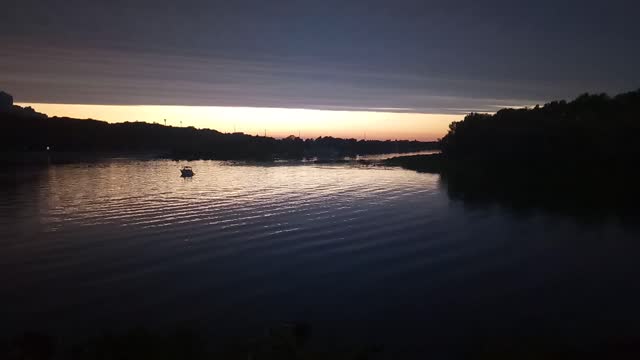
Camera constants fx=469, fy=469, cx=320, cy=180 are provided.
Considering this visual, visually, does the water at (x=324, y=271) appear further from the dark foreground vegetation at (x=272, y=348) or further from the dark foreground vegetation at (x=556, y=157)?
the dark foreground vegetation at (x=556, y=157)

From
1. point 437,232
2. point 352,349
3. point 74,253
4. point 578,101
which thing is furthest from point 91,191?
point 578,101

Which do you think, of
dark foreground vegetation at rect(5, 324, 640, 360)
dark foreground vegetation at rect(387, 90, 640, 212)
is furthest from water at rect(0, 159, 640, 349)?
dark foreground vegetation at rect(387, 90, 640, 212)

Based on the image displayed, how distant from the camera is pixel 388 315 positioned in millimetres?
18141

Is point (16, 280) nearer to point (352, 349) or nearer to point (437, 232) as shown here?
point (352, 349)

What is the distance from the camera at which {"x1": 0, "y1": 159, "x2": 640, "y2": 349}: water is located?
57.0 ft

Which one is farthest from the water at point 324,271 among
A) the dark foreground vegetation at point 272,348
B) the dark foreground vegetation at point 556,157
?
the dark foreground vegetation at point 556,157

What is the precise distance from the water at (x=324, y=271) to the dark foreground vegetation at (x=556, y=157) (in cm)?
1406

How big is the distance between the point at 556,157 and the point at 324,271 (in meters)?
73.7

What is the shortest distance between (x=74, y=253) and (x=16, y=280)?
566 centimetres

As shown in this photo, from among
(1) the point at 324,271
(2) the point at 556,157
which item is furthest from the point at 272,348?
(2) the point at 556,157

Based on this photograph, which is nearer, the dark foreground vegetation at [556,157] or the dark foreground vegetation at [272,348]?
the dark foreground vegetation at [272,348]

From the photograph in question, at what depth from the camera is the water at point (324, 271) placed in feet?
57.0

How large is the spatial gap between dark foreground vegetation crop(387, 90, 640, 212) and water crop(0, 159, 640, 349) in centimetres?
1406

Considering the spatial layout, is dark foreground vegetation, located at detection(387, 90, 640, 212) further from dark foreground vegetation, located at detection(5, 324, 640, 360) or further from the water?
dark foreground vegetation, located at detection(5, 324, 640, 360)
